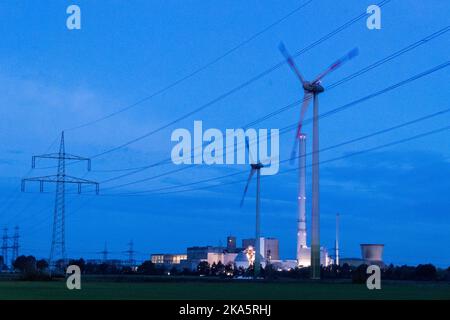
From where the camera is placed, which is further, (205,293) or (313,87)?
(313,87)

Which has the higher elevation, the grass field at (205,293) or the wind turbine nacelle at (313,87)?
the wind turbine nacelle at (313,87)

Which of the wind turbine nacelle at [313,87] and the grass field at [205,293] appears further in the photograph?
the wind turbine nacelle at [313,87]

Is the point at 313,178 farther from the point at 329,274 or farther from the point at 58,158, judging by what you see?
the point at 329,274

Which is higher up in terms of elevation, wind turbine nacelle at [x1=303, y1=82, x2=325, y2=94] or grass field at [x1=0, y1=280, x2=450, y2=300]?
wind turbine nacelle at [x1=303, y1=82, x2=325, y2=94]

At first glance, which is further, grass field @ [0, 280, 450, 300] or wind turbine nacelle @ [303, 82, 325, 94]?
wind turbine nacelle @ [303, 82, 325, 94]

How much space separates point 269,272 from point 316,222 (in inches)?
2682

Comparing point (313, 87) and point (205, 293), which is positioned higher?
point (313, 87)
